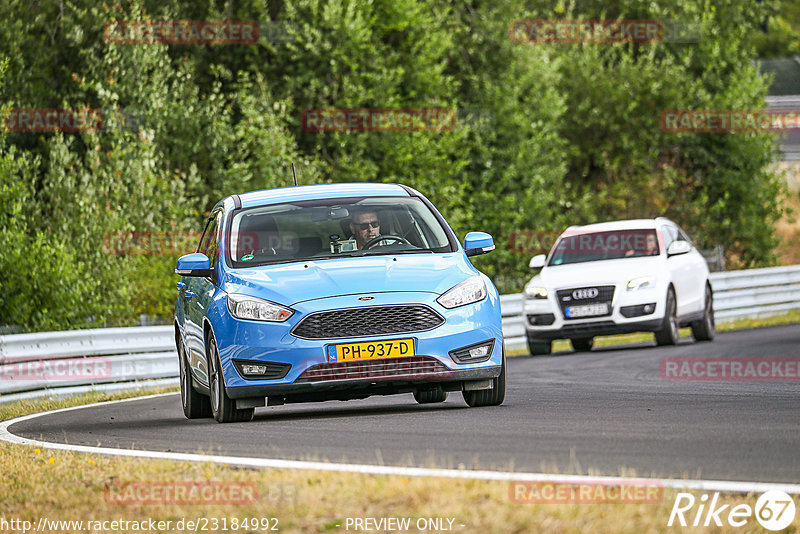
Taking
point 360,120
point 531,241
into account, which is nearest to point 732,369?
point 360,120

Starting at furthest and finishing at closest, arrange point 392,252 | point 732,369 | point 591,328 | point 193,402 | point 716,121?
1. point 716,121
2. point 591,328
3. point 732,369
4. point 193,402
5. point 392,252

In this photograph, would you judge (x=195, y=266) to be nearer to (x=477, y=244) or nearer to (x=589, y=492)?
(x=477, y=244)

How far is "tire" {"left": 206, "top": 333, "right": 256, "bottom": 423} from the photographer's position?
9.84m

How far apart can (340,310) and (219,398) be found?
48.8 inches

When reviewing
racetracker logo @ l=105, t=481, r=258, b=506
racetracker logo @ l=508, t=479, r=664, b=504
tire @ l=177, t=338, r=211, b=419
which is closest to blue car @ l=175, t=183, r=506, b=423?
tire @ l=177, t=338, r=211, b=419

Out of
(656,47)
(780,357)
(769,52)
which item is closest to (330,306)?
(780,357)

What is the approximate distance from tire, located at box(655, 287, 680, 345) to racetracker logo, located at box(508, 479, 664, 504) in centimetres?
1325

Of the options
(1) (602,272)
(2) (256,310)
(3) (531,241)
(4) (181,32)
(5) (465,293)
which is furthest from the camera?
(3) (531,241)

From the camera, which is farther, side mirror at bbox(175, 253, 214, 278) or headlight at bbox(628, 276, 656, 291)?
headlight at bbox(628, 276, 656, 291)

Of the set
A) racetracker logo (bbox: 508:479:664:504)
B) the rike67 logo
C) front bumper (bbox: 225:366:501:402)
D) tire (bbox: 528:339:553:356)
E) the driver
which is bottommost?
tire (bbox: 528:339:553:356)

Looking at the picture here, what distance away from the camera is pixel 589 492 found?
227 inches

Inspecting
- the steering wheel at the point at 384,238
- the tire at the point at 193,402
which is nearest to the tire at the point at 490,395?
the steering wheel at the point at 384,238

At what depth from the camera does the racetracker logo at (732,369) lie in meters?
13.1

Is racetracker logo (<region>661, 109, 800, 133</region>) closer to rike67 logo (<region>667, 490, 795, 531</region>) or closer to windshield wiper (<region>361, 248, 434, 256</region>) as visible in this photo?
windshield wiper (<region>361, 248, 434, 256</region>)
